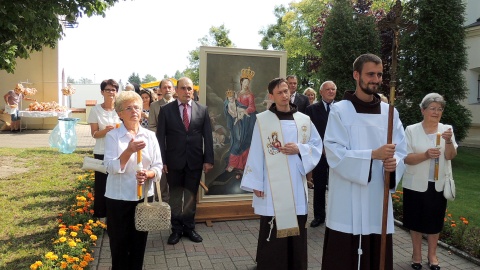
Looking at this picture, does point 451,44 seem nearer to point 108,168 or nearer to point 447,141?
point 447,141

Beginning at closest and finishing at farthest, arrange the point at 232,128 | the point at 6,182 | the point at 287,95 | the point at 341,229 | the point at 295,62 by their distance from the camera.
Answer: the point at 341,229, the point at 287,95, the point at 232,128, the point at 6,182, the point at 295,62

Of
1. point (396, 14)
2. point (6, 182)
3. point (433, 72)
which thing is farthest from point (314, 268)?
point (433, 72)

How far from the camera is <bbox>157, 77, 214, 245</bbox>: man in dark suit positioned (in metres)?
5.53

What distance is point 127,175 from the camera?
370 centimetres

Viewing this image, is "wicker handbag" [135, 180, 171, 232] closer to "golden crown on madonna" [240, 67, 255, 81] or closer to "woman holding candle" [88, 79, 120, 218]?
"woman holding candle" [88, 79, 120, 218]

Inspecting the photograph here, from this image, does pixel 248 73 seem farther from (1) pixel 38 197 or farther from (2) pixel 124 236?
(1) pixel 38 197

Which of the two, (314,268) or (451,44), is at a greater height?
(451,44)

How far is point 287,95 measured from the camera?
4.37 meters

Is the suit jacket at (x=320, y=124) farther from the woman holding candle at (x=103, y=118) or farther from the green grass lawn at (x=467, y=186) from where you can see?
the woman holding candle at (x=103, y=118)

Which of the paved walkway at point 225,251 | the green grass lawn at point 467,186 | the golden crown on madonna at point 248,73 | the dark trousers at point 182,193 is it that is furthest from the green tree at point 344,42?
the dark trousers at point 182,193

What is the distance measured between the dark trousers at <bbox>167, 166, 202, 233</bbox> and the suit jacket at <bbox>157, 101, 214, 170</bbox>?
0.13 m

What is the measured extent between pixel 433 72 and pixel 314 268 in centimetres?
1106

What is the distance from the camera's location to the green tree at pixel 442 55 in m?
13.3

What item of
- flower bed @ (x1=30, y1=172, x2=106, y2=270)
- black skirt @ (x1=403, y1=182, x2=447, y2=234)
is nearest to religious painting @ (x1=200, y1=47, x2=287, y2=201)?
flower bed @ (x1=30, y1=172, x2=106, y2=270)
